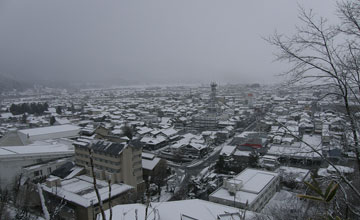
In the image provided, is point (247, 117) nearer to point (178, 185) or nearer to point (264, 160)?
point (264, 160)

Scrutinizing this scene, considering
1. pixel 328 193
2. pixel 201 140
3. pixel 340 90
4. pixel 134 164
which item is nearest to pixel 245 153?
pixel 201 140

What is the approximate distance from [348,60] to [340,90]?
15 centimetres

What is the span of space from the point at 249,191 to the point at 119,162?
9.62 ft

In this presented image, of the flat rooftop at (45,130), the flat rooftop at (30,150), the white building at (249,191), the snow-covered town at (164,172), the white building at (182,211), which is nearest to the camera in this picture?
the white building at (182,211)

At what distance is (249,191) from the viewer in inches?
186

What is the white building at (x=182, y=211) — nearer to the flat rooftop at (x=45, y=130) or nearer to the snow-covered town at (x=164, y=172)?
the snow-covered town at (x=164, y=172)

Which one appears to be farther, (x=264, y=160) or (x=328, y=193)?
(x=264, y=160)

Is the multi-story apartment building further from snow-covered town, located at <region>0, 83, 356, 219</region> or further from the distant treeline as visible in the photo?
the distant treeline

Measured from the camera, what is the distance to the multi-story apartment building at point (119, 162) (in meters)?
5.46

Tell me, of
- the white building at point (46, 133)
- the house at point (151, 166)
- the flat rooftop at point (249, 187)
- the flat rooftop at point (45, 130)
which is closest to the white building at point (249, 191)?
the flat rooftop at point (249, 187)

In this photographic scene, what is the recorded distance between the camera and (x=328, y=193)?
0.63 metres

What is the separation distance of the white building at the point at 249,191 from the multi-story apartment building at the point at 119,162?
204cm

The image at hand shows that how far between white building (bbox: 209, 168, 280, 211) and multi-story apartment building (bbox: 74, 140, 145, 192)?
6.69 feet

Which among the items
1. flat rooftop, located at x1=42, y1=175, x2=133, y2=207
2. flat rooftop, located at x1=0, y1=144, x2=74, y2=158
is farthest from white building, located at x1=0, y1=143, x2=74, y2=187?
flat rooftop, located at x1=42, y1=175, x2=133, y2=207
